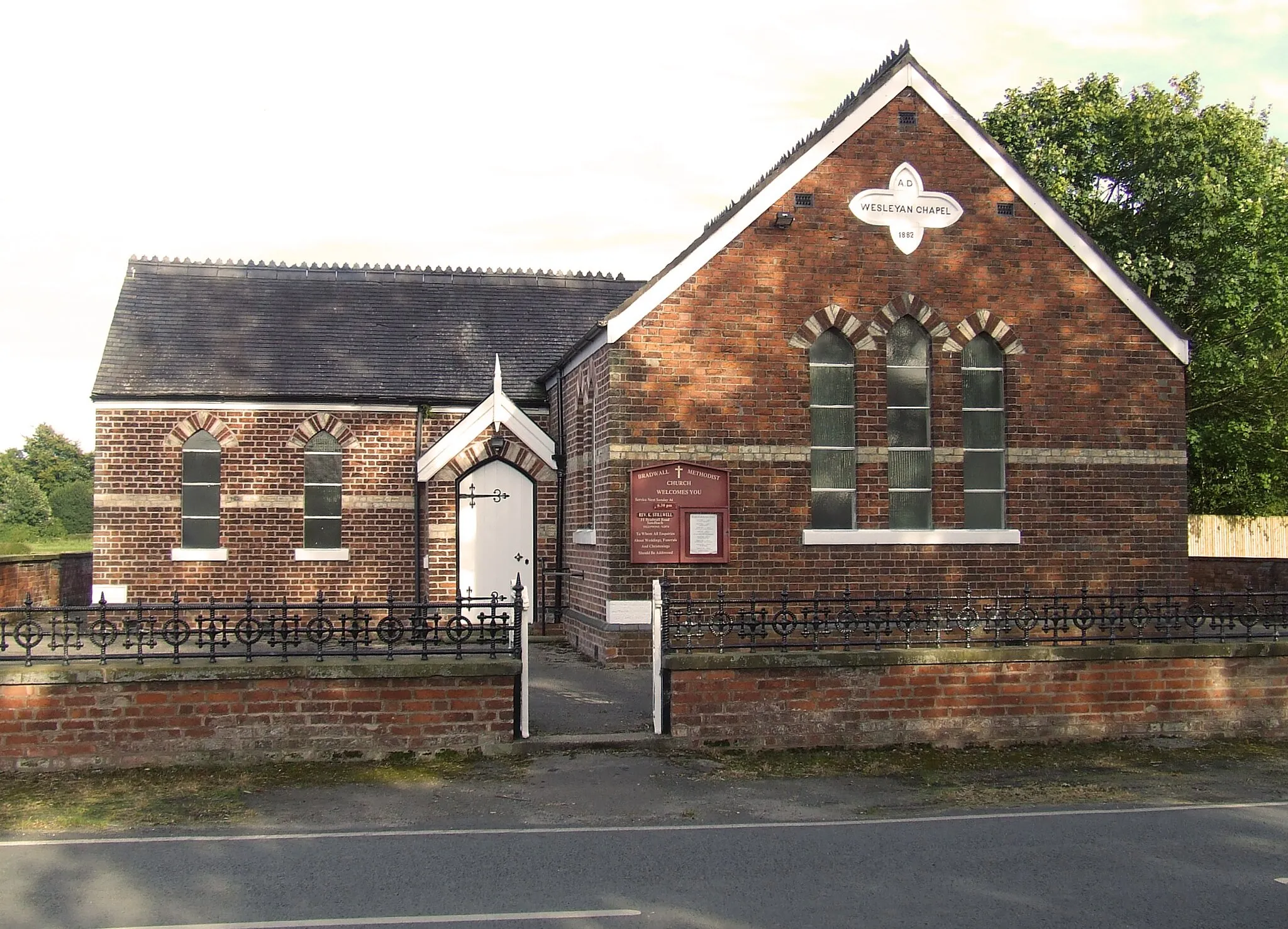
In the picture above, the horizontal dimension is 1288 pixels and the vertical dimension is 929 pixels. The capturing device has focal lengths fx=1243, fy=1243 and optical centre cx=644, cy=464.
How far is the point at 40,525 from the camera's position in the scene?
2121 inches

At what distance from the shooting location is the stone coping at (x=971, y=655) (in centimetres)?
1197

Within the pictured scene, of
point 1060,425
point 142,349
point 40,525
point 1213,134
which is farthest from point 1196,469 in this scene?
point 40,525

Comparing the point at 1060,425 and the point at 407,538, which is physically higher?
the point at 1060,425

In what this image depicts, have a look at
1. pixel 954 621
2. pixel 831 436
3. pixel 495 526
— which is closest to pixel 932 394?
pixel 831 436

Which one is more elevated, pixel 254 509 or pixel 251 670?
pixel 254 509

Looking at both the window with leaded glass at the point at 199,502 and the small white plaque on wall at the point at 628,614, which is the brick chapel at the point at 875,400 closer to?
the small white plaque on wall at the point at 628,614

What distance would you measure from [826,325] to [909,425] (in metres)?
1.96

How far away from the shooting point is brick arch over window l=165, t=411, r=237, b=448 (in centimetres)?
2250

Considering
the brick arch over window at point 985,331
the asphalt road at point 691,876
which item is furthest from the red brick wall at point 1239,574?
the asphalt road at point 691,876

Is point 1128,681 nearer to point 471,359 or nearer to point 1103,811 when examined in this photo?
point 1103,811

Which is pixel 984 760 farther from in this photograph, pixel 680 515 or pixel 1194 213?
pixel 1194 213

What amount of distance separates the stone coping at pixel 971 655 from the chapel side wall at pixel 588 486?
19.0 ft

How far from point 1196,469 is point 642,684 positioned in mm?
25096

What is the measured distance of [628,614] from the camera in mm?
17453
